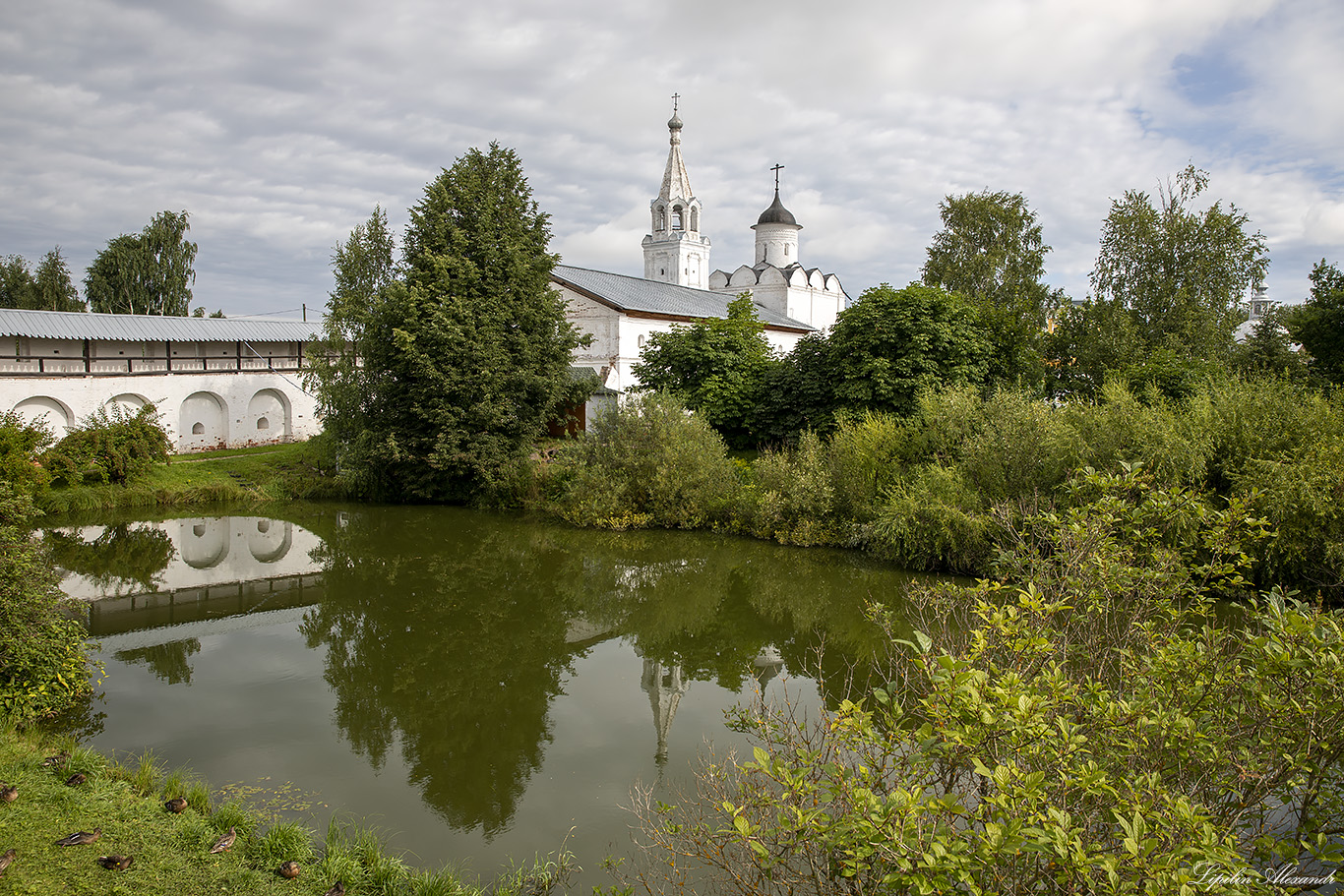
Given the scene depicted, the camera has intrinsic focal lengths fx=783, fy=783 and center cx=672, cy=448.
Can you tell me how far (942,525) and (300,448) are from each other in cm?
2161

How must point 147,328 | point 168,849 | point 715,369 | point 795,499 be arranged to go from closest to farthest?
point 168,849 < point 795,499 < point 715,369 < point 147,328

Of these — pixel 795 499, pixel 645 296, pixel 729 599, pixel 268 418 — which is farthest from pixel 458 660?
pixel 645 296

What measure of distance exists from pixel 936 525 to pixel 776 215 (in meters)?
34.9

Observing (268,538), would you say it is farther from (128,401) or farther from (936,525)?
(936,525)

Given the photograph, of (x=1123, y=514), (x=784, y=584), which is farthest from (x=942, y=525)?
→ (x=1123, y=514)

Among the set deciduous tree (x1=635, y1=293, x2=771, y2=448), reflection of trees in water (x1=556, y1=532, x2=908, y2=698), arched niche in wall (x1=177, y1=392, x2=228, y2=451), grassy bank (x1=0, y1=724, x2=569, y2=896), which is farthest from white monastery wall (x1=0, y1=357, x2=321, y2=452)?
grassy bank (x1=0, y1=724, x2=569, y2=896)

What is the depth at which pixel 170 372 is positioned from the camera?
26.4 m

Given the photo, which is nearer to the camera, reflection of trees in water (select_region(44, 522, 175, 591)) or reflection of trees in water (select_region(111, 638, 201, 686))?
reflection of trees in water (select_region(111, 638, 201, 686))

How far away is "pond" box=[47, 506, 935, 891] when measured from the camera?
6.69 metres

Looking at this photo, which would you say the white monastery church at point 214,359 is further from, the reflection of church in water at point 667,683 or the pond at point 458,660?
the reflection of church in water at point 667,683

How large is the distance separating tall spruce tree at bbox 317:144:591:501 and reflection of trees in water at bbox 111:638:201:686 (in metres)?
9.67

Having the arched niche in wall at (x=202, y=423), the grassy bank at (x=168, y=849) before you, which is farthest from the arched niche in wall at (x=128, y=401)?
the grassy bank at (x=168, y=849)

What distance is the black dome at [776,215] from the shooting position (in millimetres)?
45375

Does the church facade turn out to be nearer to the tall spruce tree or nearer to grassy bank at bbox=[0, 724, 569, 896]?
the tall spruce tree
